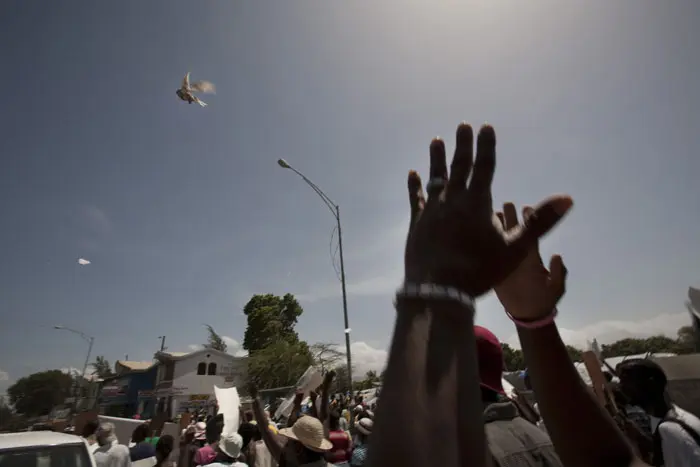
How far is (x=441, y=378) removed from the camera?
0.71m

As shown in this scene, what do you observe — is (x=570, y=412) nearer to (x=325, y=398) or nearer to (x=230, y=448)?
(x=230, y=448)

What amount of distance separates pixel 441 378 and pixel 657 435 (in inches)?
126

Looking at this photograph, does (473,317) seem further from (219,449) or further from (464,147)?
(219,449)

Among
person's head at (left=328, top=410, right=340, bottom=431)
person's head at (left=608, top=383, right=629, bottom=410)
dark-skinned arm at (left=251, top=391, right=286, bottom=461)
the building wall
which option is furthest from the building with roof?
person's head at (left=608, top=383, right=629, bottom=410)

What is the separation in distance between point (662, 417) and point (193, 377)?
42.6 meters

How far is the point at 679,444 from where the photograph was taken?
8.04 ft

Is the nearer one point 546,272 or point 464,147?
point 464,147

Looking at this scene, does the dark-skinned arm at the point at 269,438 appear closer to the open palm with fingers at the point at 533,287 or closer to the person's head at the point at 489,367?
the person's head at the point at 489,367

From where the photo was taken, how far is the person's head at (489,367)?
1.88 meters

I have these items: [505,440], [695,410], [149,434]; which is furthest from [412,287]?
[695,410]

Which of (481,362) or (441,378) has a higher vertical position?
(481,362)

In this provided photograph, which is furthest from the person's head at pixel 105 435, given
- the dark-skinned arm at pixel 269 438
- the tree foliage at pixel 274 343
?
the tree foliage at pixel 274 343

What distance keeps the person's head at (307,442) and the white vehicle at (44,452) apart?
8.57 ft

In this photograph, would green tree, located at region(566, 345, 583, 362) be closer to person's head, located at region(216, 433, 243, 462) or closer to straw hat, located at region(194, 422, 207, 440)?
person's head, located at region(216, 433, 243, 462)
